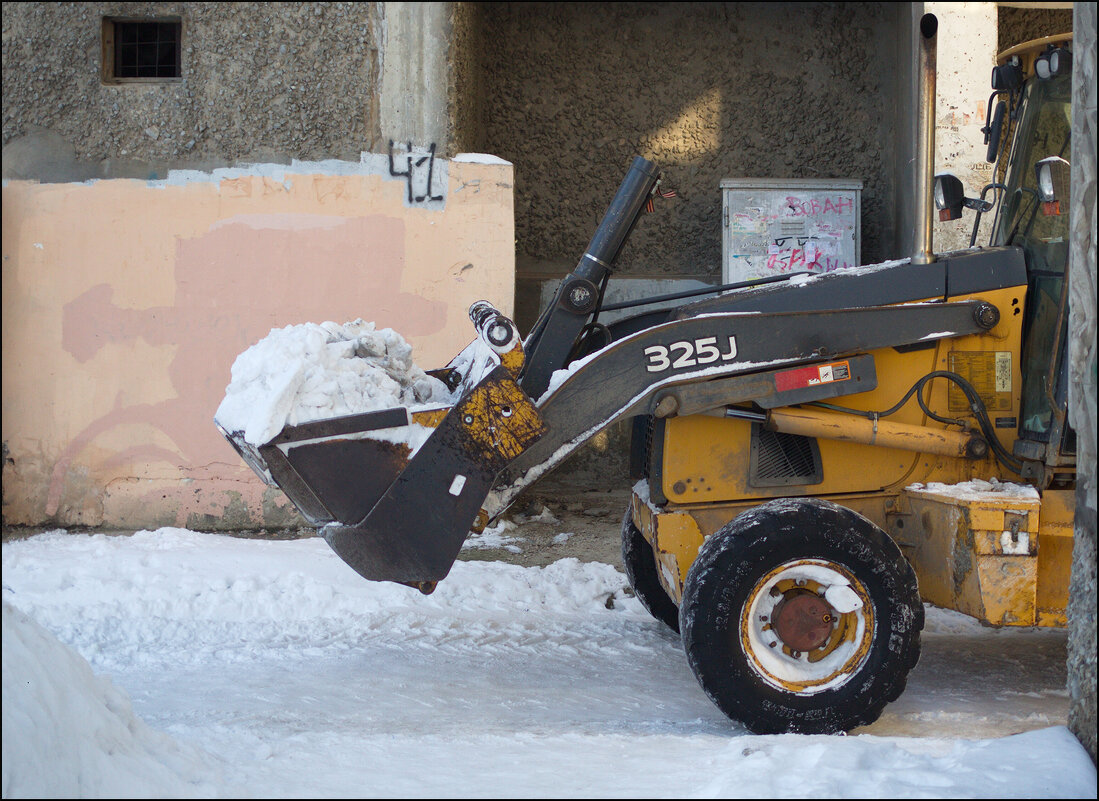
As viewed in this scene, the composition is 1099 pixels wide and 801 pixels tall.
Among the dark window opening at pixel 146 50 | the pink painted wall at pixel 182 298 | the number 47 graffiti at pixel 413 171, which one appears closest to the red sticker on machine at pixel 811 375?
the pink painted wall at pixel 182 298

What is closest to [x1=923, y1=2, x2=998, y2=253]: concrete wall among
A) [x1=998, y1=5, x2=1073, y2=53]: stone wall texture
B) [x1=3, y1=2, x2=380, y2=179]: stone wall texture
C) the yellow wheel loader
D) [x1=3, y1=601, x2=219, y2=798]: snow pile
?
[x1=998, y1=5, x2=1073, y2=53]: stone wall texture

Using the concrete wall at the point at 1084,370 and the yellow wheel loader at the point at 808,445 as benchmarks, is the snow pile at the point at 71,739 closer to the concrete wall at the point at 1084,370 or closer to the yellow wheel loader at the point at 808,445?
the yellow wheel loader at the point at 808,445

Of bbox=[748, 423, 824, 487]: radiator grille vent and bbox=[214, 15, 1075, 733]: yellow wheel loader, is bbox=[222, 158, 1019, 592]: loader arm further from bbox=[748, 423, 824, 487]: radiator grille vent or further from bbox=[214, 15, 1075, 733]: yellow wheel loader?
bbox=[748, 423, 824, 487]: radiator grille vent

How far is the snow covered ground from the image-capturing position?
270 cm

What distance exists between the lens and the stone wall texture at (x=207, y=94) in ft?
23.1

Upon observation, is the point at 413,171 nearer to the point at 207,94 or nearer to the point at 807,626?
the point at 207,94

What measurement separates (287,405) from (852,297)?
7.71ft

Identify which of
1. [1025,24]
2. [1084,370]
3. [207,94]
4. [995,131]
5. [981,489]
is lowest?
[981,489]

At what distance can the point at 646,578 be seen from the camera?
5.06 meters

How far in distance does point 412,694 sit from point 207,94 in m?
4.95

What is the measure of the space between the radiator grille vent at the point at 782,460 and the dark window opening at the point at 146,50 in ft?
18.1

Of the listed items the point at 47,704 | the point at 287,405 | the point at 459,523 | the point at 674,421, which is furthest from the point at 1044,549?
the point at 47,704

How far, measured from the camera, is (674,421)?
4188 mm

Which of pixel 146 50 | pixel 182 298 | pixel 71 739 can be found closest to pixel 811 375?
pixel 71 739
